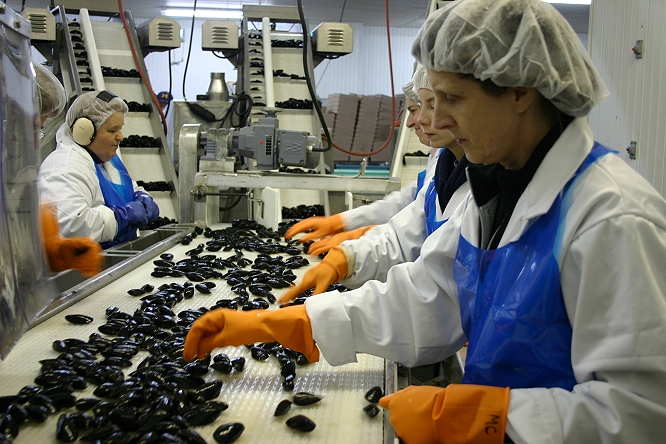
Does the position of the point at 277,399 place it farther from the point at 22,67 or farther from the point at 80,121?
the point at 80,121

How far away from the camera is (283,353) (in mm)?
1332

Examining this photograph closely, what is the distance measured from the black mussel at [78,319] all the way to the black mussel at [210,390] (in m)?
0.56

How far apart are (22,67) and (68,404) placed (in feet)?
2.10

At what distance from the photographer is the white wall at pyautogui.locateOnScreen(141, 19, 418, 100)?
44.5ft

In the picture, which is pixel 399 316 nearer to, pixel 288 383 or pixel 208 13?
pixel 288 383

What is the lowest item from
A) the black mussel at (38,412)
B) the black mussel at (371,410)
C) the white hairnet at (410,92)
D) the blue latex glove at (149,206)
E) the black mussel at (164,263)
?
the black mussel at (371,410)

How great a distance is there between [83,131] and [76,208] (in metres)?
0.43

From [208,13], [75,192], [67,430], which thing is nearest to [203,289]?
[67,430]

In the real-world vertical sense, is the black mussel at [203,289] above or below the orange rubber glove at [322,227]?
below

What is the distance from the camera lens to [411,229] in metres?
2.04

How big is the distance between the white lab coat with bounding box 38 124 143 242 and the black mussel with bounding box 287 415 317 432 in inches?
76.6

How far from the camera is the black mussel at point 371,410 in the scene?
1060mm

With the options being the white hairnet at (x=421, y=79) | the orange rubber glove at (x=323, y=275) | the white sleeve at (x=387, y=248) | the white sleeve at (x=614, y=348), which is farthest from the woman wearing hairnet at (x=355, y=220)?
the white sleeve at (x=614, y=348)

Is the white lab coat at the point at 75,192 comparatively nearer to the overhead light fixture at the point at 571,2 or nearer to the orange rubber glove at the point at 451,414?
the orange rubber glove at the point at 451,414
